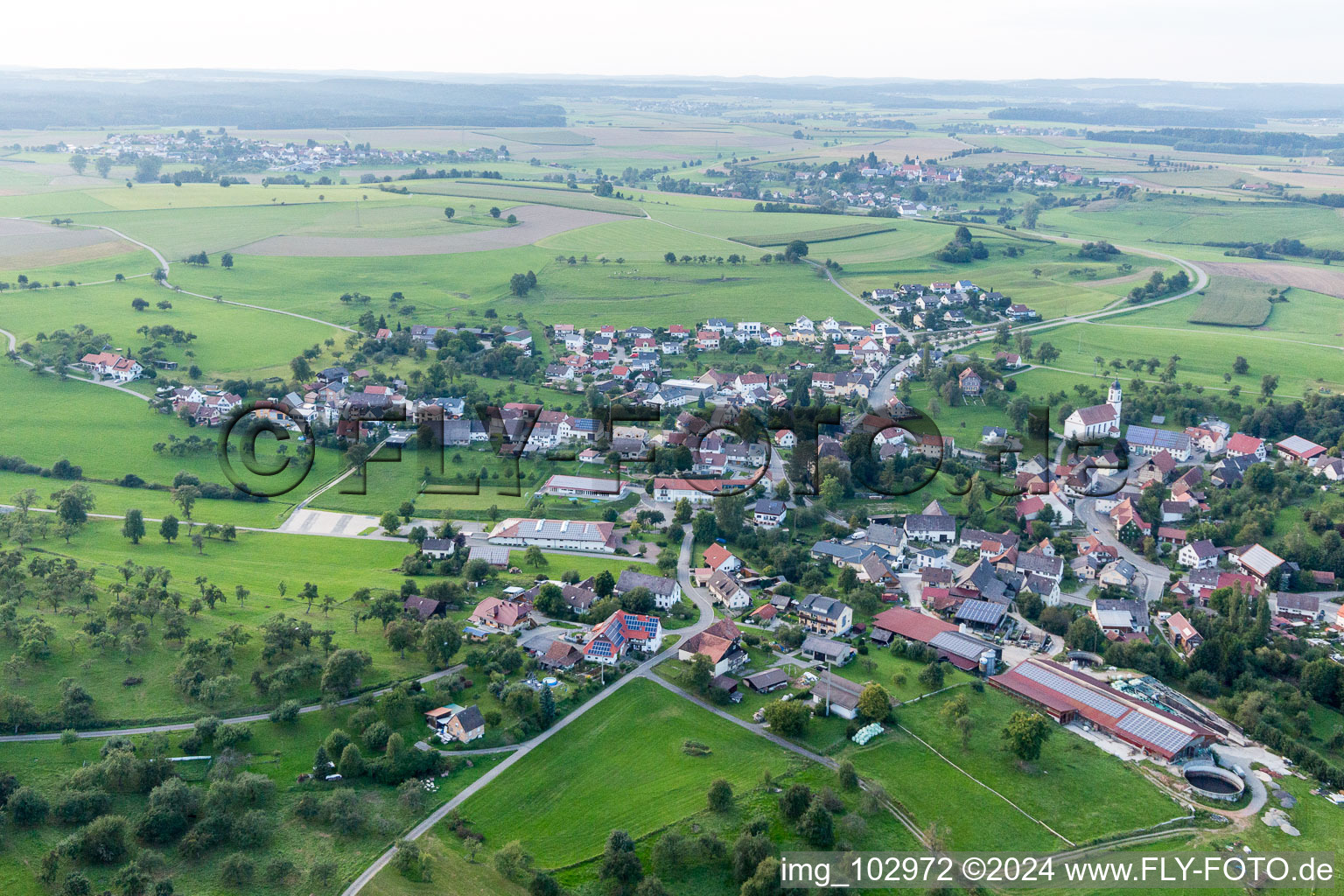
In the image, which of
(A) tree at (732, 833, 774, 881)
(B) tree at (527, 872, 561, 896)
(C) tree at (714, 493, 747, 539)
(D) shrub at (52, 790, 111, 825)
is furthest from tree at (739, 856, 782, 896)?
(C) tree at (714, 493, 747, 539)

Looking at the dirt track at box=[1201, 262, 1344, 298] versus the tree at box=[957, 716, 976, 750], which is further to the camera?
the dirt track at box=[1201, 262, 1344, 298]

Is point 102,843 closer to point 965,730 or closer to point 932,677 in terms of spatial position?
point 965,730

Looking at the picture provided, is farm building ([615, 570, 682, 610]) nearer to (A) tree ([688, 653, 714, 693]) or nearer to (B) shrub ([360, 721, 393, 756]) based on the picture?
(A) tree ([688, 653, 714, 693])

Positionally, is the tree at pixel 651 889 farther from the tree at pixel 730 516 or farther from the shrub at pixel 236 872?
the tree at pixel 730 516

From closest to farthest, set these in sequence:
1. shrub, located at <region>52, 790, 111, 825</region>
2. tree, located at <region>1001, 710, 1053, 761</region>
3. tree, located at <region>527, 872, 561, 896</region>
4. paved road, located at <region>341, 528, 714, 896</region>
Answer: tree, located at <region>527, 872, 561, 896</region> < paved road, located at <region>341, 528, 714, 896</region> < shrub, located at <region>52, 790, 111, 825</region> < tree, located at <region>1001, 710, 1053, 761</region>

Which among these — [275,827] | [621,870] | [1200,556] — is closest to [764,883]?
[621,870]

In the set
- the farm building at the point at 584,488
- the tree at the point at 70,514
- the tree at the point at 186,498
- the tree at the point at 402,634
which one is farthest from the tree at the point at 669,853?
the tree at the point at 186,498

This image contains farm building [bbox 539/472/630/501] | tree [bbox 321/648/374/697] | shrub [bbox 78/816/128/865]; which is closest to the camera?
shrub [bbox 78/816/128/865]
